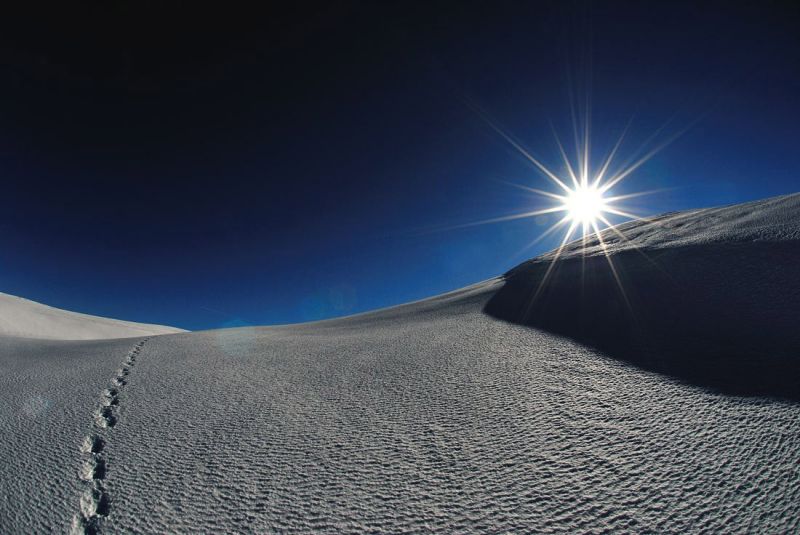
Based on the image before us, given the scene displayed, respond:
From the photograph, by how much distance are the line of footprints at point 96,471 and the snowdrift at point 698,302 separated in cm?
273

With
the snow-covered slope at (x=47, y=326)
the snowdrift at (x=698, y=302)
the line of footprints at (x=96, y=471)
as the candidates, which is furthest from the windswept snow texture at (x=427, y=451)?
the snow-covered slope at (x=47, y=326)

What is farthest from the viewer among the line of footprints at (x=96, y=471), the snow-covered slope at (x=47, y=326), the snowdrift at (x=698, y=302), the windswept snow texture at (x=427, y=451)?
the snow-covered slope at (x=47, y=326)

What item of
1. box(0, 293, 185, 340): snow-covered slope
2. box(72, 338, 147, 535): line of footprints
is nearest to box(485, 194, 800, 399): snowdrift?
box(72, 338, 147, 535): line of footprints

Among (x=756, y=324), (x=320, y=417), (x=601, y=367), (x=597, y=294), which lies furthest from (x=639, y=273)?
(x=320, y=417)

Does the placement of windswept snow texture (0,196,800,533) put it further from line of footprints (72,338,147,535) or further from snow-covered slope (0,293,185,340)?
snow-covered slope (0,293,185,340)

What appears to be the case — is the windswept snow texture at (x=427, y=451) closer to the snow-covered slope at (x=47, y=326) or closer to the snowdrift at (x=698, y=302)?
the snowdrift at (x=698, y=302)

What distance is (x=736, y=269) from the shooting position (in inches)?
109

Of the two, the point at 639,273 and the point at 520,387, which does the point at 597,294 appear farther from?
the point at 520,387

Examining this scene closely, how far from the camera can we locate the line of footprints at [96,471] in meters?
1.34

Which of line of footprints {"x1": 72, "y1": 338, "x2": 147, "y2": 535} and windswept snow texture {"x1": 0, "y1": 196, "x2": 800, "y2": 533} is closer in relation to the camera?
windswept snow texture {"x1": 0, "y1": 196, "x2": 800, "y2": 533}

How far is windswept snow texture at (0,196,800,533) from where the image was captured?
1145 millimetres

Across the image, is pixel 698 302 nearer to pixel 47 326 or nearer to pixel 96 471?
pixel 96 471

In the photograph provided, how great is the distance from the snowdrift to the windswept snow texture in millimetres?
124

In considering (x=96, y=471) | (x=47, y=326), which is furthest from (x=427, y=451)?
(x=47, y=326)
